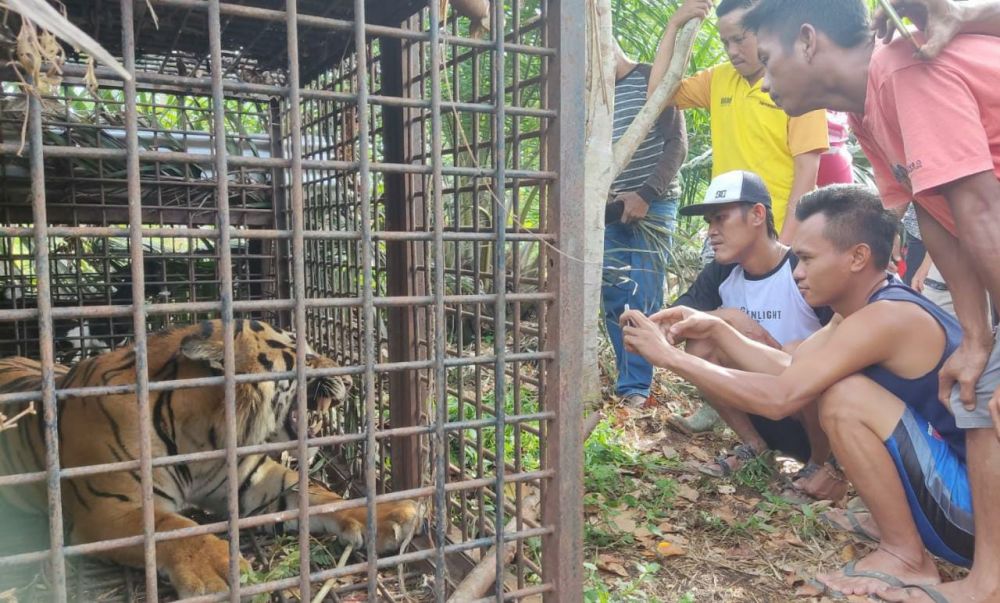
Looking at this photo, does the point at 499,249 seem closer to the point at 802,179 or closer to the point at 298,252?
the point at 298,252

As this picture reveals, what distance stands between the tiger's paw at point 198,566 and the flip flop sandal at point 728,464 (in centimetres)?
200

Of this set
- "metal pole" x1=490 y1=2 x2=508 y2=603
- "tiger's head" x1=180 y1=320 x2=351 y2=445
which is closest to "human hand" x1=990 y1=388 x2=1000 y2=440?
"metal pole" x1=490 y1=2 x2=508 y2=603

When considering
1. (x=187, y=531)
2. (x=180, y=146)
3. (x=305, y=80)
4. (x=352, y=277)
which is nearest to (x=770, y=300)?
(x=352, y=277)

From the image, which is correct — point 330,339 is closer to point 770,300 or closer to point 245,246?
point 245,246

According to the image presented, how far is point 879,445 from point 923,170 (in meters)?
0.92

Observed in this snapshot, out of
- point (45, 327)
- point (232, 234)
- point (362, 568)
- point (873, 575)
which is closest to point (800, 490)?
point (873, 575)

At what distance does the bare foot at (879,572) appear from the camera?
2.37 metres

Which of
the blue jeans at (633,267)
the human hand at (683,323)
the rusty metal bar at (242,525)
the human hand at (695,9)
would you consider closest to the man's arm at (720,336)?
the human hand at (683,323)

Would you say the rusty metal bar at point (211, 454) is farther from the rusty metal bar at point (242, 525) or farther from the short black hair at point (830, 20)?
the short black hair at point (830, 20)

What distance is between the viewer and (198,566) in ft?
7.41

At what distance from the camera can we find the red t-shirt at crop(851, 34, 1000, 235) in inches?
79.7

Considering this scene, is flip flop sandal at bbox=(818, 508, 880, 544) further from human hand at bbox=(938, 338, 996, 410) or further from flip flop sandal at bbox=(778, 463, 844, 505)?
human hand at bbox=(938, 338, 996, 410)

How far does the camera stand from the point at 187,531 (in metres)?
1.57

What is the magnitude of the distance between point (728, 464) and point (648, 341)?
950mm
